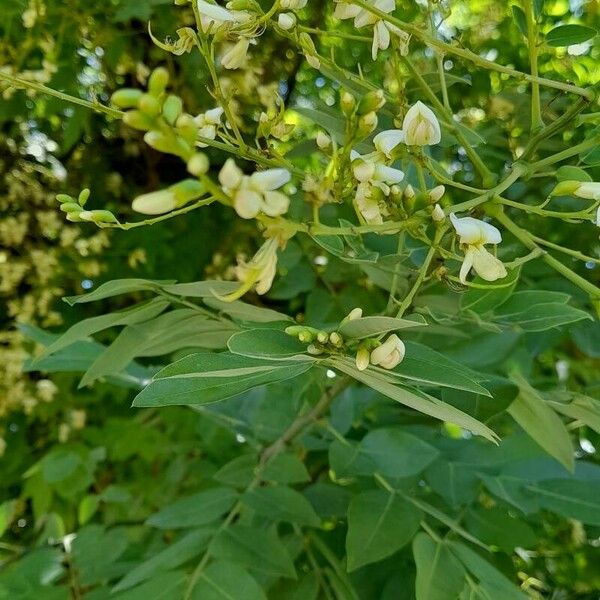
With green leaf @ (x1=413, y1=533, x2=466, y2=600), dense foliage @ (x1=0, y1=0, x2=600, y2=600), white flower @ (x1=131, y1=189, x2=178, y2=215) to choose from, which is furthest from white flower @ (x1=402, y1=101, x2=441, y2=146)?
green leaf @ (x1=413, y1=533, x2=466, y2=600)

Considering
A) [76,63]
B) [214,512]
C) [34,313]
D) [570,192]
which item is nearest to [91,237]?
[34,313]

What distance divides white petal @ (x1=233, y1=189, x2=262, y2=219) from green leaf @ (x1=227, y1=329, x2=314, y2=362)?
10 centimetres

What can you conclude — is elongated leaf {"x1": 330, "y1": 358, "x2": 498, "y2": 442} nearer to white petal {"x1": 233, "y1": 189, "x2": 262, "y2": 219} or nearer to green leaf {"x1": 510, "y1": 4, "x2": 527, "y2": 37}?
white petal {"x1": 233, "y1": 189, "x2": 262, "y2": 219}

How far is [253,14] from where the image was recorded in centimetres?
56

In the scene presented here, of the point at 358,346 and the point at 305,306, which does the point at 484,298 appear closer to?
the point at 358,346

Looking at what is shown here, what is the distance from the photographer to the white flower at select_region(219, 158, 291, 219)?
38 cm

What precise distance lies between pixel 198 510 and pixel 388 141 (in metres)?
0.48

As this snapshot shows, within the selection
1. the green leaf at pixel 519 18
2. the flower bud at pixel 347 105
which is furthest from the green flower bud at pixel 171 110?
the green leaf at pixel 519 18

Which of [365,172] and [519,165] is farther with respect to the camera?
[519,165]

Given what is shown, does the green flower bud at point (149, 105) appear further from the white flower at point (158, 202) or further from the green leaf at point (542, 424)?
the green leaf at point (542, 424)

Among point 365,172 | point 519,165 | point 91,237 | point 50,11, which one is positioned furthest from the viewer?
point 91,237

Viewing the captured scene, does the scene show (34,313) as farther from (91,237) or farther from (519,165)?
(519,165)

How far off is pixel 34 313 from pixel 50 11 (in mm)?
539

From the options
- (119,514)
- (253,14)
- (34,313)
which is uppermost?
(253,14)
